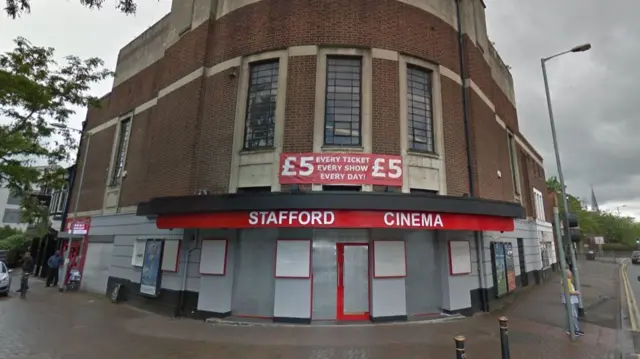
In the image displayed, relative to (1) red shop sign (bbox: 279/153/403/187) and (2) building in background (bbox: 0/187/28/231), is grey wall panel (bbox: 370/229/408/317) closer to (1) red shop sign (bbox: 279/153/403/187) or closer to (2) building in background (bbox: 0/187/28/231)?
(1) red shop sign (bbox: 279/153/403/187)

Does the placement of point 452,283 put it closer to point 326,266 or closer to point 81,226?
point 326,266

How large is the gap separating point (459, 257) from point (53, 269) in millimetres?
21826

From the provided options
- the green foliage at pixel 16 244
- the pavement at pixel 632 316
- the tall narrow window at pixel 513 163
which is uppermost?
the tall narrow window at pixel 513 163

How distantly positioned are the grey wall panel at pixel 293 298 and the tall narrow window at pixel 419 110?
5859 mm

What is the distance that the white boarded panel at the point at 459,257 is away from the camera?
439 inches

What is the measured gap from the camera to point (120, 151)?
18.6 meters

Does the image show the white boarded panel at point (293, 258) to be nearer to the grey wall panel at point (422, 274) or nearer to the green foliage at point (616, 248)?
the grey wall panel at point (422, 274)

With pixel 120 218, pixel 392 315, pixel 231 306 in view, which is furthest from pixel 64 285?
pixel 392 315

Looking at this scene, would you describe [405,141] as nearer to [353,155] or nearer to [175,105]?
[353,155]

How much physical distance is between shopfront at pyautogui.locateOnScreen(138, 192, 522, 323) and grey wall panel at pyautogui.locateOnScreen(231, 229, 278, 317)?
1.2 inches

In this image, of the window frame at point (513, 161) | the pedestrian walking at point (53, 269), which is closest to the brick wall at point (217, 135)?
the pedestrian walking at point (53, 269)

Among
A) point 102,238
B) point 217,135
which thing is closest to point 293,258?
point 217,135

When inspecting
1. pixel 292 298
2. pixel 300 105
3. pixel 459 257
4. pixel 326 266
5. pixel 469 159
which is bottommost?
pixel 292 298

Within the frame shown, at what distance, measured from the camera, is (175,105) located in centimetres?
1408
